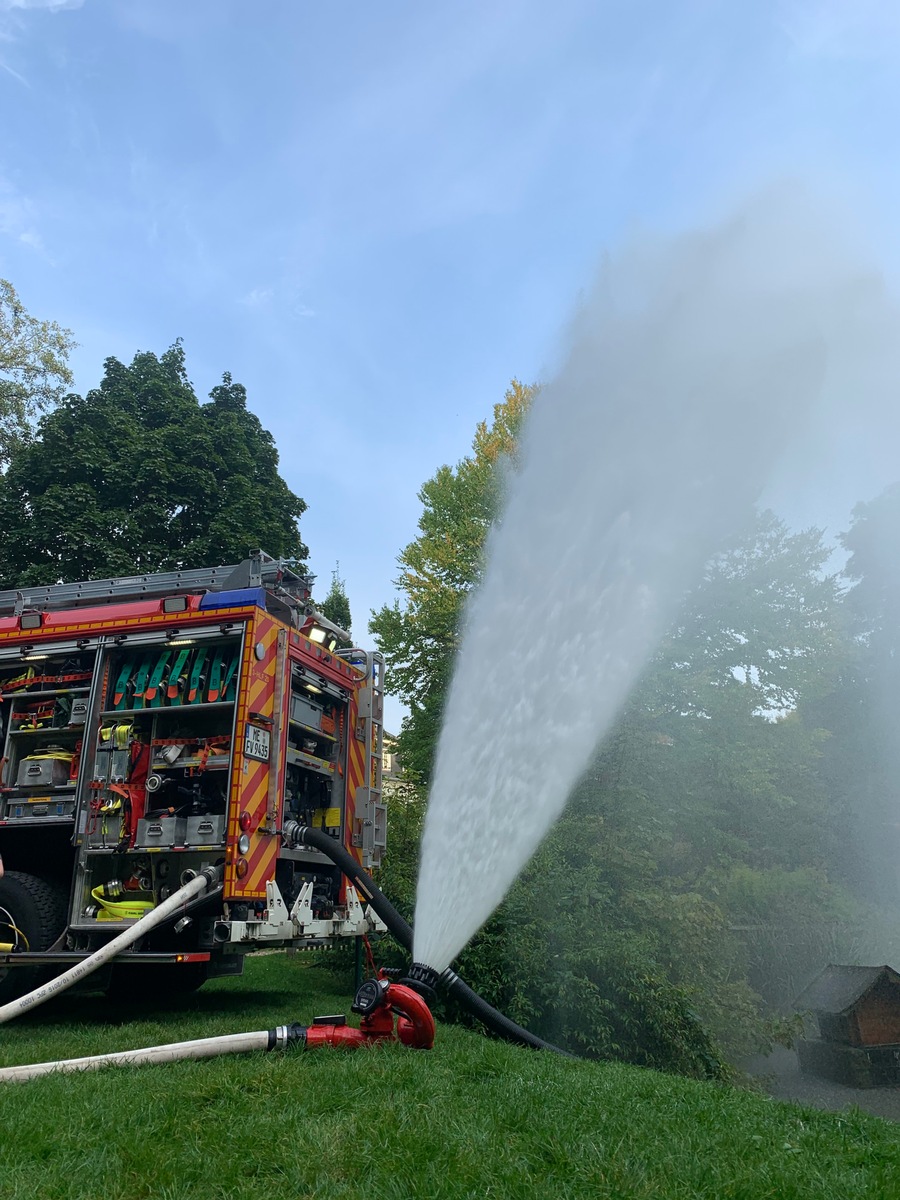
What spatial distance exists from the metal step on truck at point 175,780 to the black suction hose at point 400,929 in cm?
39

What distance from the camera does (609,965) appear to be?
8523mm

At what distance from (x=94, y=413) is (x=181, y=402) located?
238 centimetres

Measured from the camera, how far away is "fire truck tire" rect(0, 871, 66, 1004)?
288 inches

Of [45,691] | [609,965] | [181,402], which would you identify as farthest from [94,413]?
[609,965]

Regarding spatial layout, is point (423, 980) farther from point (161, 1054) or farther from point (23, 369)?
point (23, 369)

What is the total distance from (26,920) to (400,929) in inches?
128

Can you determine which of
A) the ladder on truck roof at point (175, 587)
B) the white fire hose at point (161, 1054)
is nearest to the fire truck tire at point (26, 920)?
the white fire hose at point (161, 1054)

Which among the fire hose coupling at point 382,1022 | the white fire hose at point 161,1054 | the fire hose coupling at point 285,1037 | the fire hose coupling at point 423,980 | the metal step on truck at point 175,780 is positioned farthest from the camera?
the metal step on truck at point 175,780

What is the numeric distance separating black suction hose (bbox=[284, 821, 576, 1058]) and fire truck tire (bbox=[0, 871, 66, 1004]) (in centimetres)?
207

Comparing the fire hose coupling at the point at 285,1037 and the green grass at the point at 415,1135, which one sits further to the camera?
the fire hose coupling at the point at 285,1037

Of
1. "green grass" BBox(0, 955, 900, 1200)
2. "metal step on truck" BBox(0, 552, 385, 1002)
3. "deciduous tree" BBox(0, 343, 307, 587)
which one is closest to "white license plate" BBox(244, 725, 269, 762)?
"metal step on truck" BBox(0, 552, 385, 1002)

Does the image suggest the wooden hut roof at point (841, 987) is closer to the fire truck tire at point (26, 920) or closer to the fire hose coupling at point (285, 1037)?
the fire hose coupling at point (285, 1037)

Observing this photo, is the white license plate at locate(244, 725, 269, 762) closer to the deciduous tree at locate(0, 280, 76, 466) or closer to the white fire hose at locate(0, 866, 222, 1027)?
the white fire hose at locate(0, 866, 222, 1027)

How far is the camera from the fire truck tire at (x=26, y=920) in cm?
732
